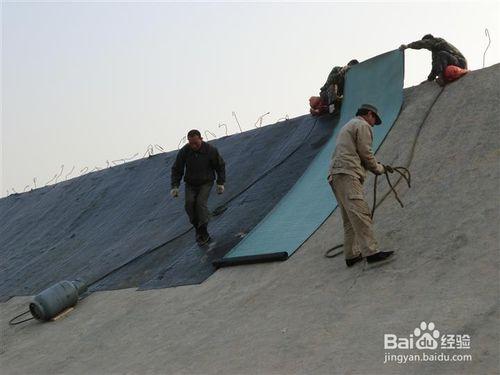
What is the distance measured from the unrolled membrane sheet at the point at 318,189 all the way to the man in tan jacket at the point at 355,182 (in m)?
1.10

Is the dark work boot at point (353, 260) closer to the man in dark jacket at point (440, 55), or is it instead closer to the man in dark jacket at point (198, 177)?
the man in dark jacket at point (198, 177)

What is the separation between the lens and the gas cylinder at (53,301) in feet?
26.0

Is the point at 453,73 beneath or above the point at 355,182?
above

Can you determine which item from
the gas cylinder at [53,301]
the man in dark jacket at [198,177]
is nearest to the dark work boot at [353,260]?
the man in dark jacket at [198,177]

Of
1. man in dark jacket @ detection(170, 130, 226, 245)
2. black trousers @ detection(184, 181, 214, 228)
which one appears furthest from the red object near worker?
black trousers @ detection(184, 181, 214, 228)

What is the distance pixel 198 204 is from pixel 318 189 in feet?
5.17

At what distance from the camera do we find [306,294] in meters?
5.88

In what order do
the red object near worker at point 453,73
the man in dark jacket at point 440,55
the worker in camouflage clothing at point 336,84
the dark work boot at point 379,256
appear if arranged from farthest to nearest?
the worker in camouflage clothing at point 336,84, the man in dark jacket at point 440,55, the red object near worker at point 453,73, the dark work boot at point 379,256

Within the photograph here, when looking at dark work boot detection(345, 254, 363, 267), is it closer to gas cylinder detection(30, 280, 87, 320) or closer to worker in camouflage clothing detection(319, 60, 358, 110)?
gas cylinder detection(30, 280, 87, 320)

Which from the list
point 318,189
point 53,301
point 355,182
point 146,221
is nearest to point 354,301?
point 355,182

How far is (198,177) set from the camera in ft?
28.0

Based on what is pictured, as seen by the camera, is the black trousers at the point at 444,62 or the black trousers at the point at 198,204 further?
the black trousers at the point at 444,62

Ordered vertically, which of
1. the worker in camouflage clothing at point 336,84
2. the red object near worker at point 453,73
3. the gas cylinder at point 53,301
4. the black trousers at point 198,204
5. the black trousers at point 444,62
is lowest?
the gas cylinder at point 53,301

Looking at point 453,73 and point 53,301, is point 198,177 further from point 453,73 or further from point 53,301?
point 453,73
